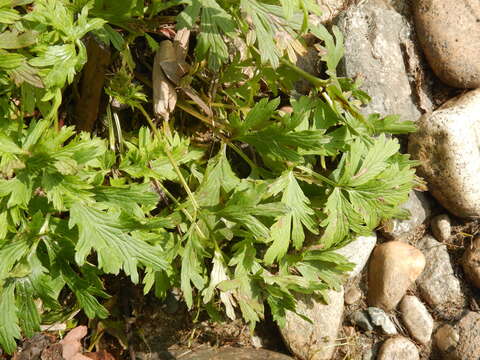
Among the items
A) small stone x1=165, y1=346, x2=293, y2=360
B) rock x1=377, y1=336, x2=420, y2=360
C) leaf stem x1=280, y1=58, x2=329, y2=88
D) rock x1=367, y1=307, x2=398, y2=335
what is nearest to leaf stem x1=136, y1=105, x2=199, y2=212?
leaf stem x1=280, y1=58, x2=329, y2=88

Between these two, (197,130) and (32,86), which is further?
(197,130)

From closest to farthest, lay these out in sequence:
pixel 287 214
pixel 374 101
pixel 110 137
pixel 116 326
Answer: pixel 287 214 < pixel 110 137 < pixel 116 326 < pixel 374 101

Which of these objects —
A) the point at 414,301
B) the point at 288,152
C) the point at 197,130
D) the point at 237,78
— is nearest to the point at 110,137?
the point at 197,130

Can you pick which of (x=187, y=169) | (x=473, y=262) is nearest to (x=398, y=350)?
(x=473, y=262)

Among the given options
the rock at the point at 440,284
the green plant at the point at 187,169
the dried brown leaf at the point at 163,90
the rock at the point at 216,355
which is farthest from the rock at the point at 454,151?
the dried brown leaf at the point at 163,90

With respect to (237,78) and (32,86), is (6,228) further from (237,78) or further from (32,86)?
(237,78)

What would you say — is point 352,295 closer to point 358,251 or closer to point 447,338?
point 358,251

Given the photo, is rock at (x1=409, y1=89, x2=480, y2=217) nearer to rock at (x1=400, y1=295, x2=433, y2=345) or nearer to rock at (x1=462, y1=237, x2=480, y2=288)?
rock at (x1=462, y1=237, x2=480, y2=288)
